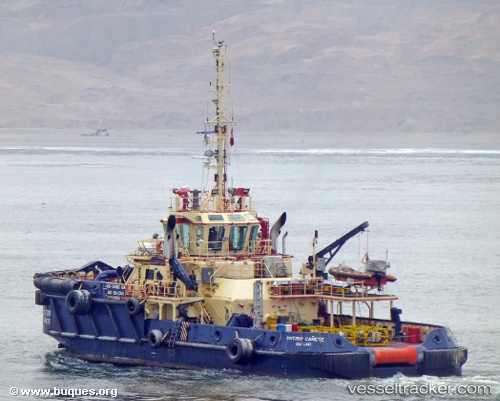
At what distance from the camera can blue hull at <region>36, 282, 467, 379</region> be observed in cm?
3716

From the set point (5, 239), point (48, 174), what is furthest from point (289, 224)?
point (48, 174)

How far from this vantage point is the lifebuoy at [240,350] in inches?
1481

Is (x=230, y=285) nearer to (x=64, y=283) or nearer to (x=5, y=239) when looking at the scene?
(x=64, y=283)

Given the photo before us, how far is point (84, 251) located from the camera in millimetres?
68875

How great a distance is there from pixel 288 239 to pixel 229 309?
33751mm

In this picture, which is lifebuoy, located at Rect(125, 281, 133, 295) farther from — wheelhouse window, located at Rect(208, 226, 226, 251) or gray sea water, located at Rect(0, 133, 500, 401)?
wheelhouse window, located at Rect(208, 226, 226, 251)

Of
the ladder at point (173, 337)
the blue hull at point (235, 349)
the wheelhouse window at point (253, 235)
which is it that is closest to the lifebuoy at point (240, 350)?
the blue hull at point (235, 349)

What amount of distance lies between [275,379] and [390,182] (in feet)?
316

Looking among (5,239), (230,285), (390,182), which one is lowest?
(230,285)

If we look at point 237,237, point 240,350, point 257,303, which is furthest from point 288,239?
point 240,350

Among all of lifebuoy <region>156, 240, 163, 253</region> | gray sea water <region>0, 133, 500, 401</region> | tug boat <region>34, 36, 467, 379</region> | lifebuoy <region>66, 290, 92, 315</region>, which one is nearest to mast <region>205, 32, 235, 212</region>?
tug boat <region>34, 36, 467, 379</region>

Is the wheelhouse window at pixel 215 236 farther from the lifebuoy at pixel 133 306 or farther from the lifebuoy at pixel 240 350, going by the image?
the lifebuoy at pixel 240 350

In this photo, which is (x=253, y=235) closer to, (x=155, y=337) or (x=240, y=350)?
(x=155, y=337)

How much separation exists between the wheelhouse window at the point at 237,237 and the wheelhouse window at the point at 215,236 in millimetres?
280
